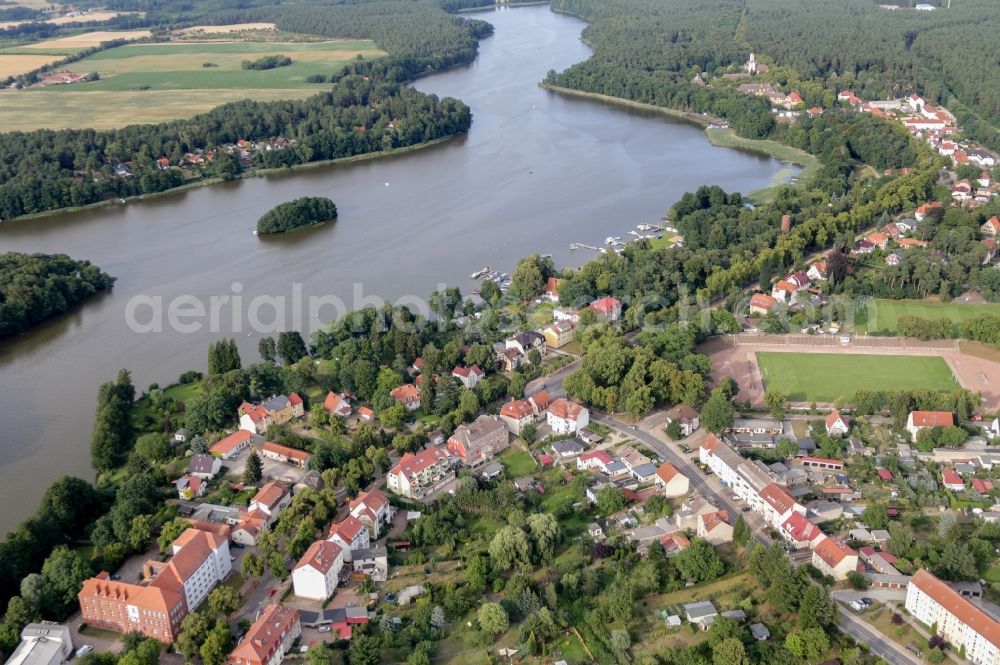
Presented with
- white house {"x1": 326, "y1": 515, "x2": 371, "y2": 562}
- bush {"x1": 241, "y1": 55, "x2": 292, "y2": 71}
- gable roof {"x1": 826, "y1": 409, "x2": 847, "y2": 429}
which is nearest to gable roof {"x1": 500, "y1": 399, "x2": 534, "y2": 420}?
white house {"x1": 326, "y1": 515, "x2": 371, "y2": 562}

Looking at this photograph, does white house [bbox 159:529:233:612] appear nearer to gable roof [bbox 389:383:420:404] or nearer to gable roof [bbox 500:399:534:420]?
gable roof [bbox 389:383:420:404]

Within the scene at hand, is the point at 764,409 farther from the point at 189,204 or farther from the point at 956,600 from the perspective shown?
the point at 189,204

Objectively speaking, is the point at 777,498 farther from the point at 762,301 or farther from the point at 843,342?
the point at 762,301

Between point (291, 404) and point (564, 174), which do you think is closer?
point (291, 404)

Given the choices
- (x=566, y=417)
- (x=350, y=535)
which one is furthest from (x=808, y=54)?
(x=350, y=535)

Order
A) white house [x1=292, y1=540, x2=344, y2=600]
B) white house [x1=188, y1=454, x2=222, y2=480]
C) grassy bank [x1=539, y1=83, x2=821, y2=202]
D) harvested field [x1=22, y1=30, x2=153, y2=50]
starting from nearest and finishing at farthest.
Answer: white house [x1=292, y1=540, x2=344, y2=600] < white house [x1=188, y1=454, x2=222, y2=480] < grassy bank [x1=539, y1=83, x2=821, y2=202] < harvested field [x1=22, y1=30, x2=153, y2=50]

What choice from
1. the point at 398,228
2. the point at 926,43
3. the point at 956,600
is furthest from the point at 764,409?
the point at 926,43

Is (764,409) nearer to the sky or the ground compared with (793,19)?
nearer to the ground

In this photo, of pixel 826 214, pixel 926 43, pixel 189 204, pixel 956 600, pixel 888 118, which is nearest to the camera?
pixel 956 600
